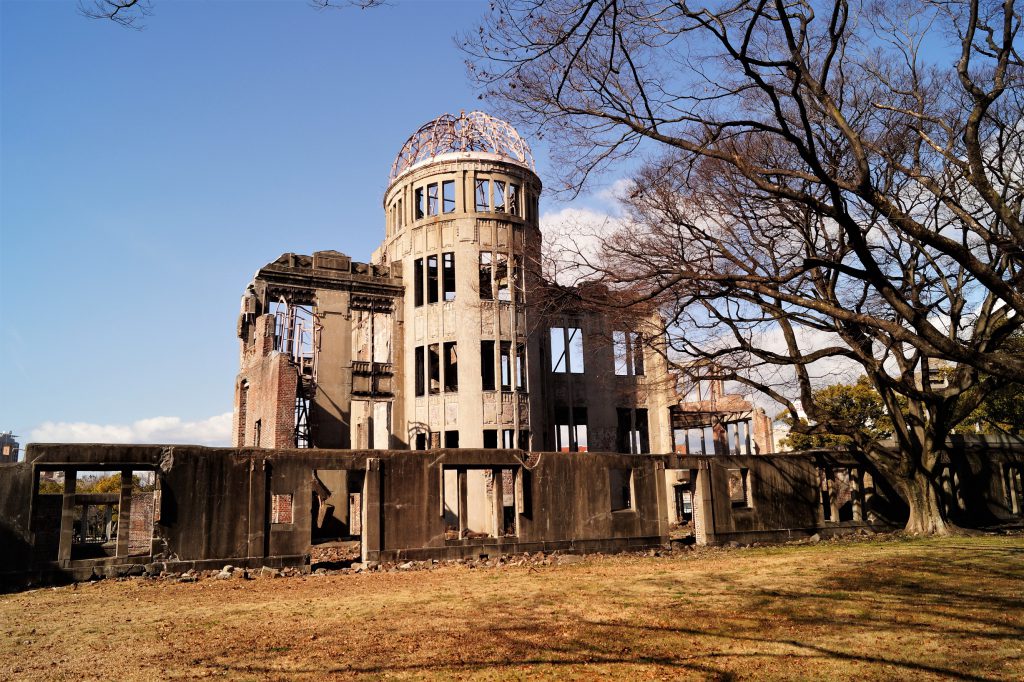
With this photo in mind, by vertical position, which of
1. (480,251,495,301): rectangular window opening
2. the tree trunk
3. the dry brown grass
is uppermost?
(480,251,495,301): rectangular window opening

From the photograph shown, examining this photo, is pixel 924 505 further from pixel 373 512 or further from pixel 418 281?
pixel 418 281

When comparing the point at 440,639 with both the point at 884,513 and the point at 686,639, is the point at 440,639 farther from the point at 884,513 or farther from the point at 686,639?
the point at 884,513

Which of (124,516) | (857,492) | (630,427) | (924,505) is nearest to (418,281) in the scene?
(630,427)

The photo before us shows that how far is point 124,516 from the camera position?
16062 millimetres

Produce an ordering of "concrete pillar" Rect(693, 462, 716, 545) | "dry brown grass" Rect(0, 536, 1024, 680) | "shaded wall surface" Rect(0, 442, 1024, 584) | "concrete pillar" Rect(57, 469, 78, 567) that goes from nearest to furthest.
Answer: "dry brown grass" Rect(0, 536, 1024, 680)
"concrete pillar" Rect(57, 469, 78, 567)
"shaded wall surface" Rect(0, 442, 1024, 584)
"concrete pillar" Rect(693, 462, 716, 545)

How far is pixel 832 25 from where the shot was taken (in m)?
9.53

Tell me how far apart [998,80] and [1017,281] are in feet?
16.6

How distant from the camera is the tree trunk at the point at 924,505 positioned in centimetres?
2178

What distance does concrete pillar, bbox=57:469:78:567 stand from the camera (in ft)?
50.4

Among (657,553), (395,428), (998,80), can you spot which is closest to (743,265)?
(998,80)

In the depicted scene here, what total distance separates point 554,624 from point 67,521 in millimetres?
11297

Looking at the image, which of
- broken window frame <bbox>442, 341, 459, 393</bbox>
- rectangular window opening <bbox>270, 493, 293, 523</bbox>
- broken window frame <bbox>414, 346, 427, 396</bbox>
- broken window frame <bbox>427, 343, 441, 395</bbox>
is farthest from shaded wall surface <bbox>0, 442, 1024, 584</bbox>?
broken window frame <bbox>442, 341, 459, 393</bbox>

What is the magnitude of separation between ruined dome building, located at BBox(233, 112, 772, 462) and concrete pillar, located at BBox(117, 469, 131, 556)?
10.4 metres

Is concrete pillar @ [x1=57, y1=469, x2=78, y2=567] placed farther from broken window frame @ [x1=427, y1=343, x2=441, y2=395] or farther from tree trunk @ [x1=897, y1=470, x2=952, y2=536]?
tree trunk @ [x1=897, y1=470, x2=952, y2=536]
